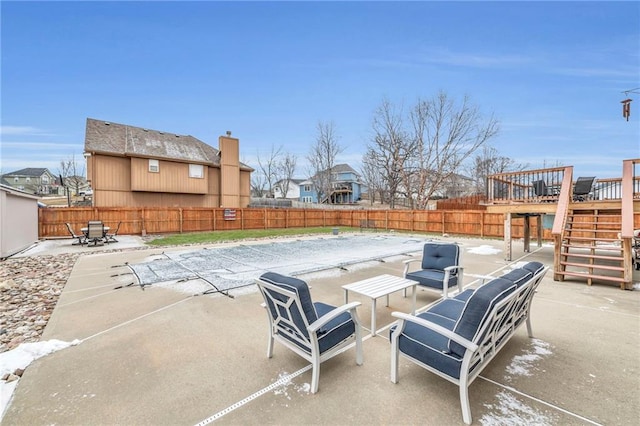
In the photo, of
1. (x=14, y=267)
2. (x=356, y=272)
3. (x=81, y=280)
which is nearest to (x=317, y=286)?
(x=356, y=272)

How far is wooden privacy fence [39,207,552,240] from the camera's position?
14.2m

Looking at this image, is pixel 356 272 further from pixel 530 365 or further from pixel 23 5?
pixel 23 5

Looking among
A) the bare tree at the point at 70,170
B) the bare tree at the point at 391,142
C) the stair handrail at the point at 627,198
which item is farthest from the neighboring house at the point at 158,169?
the bare tree at the point at 70,170

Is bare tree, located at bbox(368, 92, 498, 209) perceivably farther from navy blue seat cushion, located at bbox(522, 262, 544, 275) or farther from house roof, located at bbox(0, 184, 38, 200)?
house roof, located at bbox(0, 184, 38, 200)

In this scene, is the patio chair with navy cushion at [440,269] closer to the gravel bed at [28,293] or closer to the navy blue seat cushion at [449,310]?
the navy blue seat cushion at [449,310]

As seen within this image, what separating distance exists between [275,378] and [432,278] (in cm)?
A: 324

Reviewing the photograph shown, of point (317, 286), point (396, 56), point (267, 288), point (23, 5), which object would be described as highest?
point (396, 56)

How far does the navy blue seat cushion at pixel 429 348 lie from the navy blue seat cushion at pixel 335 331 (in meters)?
0.50

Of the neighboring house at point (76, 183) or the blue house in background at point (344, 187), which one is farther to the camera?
the blue house in background at point (344, 187)

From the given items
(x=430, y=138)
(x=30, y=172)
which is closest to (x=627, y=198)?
(x=430, y=138)

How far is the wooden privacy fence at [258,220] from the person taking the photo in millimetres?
14188

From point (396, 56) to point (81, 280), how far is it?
17.5 meters

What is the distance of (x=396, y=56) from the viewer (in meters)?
15.9

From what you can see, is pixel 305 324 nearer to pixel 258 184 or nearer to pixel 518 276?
pixel 518 276
